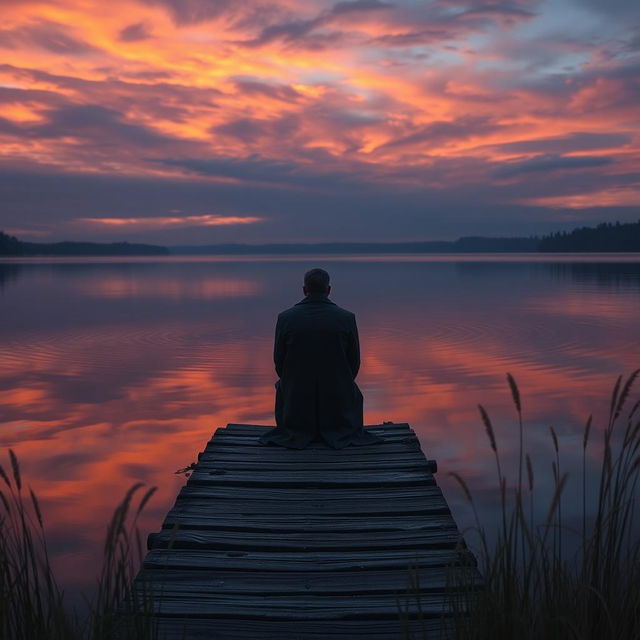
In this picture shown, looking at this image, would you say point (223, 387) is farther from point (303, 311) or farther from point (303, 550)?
point (303, 550)

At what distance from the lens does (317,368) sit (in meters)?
7.39

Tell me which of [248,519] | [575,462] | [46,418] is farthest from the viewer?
[46,418]

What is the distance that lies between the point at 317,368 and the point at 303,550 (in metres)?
2.67

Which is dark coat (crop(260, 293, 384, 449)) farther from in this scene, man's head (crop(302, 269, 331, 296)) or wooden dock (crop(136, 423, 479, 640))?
wooden dock (crop(136, 423, 479, 640))

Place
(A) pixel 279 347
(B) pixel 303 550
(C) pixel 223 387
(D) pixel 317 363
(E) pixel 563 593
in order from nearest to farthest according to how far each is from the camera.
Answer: (E) pixel 563 593
(B) pixel 303 550
(D) pixel 317 363
(A) pixel 279 347
(C) pixel 223 387

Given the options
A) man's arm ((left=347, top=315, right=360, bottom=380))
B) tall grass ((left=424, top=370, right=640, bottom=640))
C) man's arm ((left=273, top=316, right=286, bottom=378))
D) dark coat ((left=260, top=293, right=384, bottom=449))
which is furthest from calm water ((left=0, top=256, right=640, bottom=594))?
tall grass ((left=424, top=370, right=640, bottom=640))

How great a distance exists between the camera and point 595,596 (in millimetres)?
3068

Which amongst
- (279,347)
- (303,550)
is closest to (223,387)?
(279,347)

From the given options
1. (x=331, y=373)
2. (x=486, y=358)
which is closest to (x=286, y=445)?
(x=331, y=373)

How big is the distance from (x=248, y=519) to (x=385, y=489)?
1.47 m

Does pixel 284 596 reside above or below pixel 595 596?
below

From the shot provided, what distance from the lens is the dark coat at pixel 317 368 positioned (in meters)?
7.36

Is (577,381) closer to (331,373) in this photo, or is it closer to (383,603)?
(331,373)

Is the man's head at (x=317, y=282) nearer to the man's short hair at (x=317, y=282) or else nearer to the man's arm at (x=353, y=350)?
the man's short hair at (x=317, y=282)
